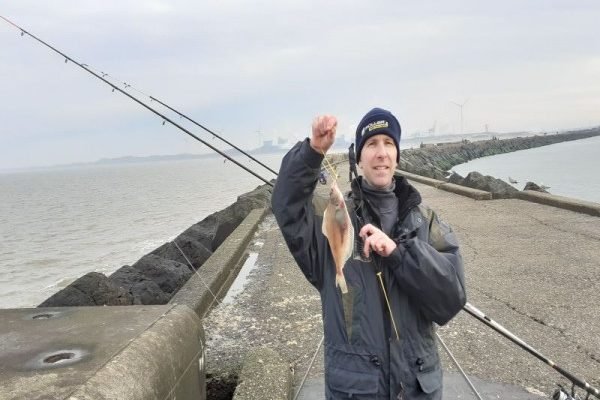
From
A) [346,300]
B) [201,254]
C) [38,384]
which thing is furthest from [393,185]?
[201,254]

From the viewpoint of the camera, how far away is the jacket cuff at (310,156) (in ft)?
7.00

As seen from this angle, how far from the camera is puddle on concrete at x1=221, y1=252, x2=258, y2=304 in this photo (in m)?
6.02

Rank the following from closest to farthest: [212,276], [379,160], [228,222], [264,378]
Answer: [379,160], [264,378], [212,276], [228,222]

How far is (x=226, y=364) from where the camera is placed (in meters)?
4.00

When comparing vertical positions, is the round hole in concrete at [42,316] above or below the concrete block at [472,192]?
above

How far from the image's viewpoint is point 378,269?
2.10 m

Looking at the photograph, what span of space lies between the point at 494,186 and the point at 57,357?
1234cm

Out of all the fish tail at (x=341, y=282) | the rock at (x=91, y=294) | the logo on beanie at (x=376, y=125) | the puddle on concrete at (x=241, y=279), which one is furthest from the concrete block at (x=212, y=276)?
the logo on beanie at (x=376, y=125)

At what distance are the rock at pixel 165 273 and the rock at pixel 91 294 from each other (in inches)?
60.4

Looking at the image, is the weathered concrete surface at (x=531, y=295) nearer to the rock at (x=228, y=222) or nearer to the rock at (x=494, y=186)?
the rock at (x=494, y=186)

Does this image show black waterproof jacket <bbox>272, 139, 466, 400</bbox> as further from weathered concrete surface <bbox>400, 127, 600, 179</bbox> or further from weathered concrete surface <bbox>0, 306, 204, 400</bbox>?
weathered concrete surface <bbox>400, 127, 600, 179</bbox>

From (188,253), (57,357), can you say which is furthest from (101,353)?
(188,253)

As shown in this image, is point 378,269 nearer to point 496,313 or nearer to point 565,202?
point 496,313

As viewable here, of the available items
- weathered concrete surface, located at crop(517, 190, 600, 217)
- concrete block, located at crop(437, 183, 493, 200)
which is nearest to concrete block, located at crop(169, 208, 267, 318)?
concrete block, located at crop(437, 183, 493, 200)
